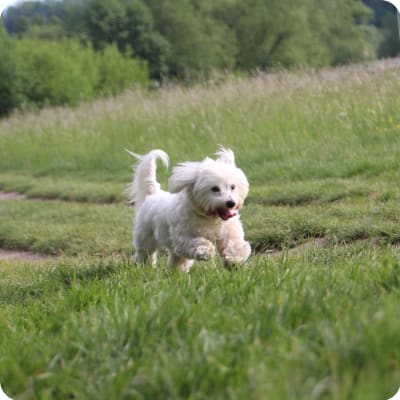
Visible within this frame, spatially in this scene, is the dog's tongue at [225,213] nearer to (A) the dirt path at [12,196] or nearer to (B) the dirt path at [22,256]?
(B) the dirt path at [22,256]

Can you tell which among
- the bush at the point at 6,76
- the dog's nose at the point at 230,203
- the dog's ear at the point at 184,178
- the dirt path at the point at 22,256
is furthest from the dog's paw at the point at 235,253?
the bush at the point at 6,76

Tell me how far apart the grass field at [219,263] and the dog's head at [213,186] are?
1.67 feet

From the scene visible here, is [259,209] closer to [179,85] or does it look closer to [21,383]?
[21,383]

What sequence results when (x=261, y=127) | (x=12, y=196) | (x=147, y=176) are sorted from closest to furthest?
(x=147, y=176), (x=261, y=127), (x=12, y=196)

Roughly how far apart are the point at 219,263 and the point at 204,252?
31 cm

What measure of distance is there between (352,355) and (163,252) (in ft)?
16.0

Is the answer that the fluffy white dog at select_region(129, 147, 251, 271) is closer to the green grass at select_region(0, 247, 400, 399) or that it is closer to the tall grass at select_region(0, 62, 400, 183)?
the green grass at select_region(0, 247, 400, 399)

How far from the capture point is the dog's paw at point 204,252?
4.90 m

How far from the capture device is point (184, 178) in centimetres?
511

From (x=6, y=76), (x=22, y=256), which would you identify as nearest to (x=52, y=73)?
(x=6, y=76)

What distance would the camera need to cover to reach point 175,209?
5.34 meters

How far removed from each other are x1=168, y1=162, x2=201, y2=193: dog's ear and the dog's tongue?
0.97 feet

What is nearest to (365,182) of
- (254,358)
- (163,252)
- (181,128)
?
(163,252)

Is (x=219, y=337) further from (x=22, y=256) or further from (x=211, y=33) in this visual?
(x=211, y=33)
